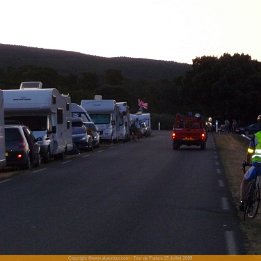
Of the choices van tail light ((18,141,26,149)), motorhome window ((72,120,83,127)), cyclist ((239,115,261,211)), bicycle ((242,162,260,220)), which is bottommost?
motorhome window ((72,120,83,127))

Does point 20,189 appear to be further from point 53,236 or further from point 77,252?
point 77,252

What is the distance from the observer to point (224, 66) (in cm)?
9569

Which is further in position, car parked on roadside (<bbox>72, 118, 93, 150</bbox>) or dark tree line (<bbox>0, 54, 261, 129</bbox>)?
dark tree line (<bbox>0, 54, 261, 129</bbox>)

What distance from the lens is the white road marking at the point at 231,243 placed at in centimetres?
1080

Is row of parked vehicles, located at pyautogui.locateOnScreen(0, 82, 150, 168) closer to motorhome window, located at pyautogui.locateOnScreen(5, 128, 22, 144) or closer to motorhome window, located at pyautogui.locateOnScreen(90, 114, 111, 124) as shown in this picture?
motorhome window, located at pyautogui.locateOnScreen(5, 128, 22, 144)

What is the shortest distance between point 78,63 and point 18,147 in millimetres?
142388

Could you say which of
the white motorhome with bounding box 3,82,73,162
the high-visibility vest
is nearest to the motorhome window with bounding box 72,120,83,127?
the white motorhome with bounding box 3,82,73,162

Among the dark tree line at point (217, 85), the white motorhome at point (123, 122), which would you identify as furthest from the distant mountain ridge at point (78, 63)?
the white motorhome at point (123, 122)

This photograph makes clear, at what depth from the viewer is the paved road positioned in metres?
11.2

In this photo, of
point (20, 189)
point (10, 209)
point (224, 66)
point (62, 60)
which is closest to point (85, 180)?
point (20, 189)

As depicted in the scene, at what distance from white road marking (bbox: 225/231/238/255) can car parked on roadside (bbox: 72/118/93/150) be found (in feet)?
102

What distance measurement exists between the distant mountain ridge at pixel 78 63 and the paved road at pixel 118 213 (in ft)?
402

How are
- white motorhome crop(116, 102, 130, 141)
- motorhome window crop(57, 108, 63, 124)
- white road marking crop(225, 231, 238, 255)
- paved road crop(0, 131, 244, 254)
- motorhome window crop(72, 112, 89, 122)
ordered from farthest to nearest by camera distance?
white motorhome crop(116, 102, 130, 141) → motorhome window crop(72, 112, 89, 122) → motorhome window crop(57, 108, 63, 124) → paved road crop(0, 131, 244, 254) → white road marking crop(225, 231, 238, 255)
